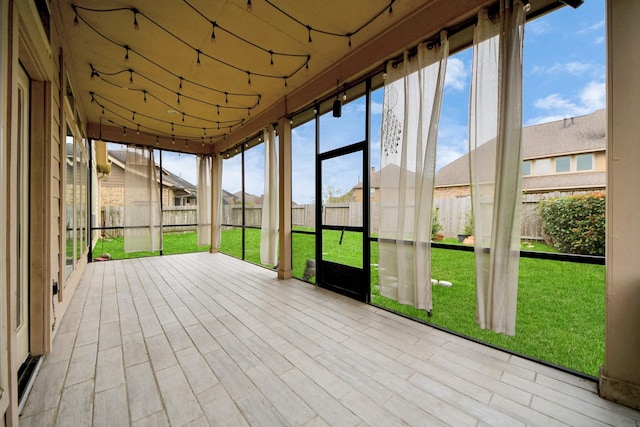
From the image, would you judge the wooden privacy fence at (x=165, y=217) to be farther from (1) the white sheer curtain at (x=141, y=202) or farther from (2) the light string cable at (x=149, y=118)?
(2) the light string cable at (x=149, y=118)

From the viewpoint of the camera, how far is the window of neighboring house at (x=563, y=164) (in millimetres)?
1931

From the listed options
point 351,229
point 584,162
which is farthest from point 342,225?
point 584,162

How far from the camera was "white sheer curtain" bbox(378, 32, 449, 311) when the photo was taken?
2.25m

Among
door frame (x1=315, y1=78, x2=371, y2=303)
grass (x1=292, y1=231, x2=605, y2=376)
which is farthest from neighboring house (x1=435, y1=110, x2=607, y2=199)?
door frame (x1=315, y1=78, x2=371, y2=303)

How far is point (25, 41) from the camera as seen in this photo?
1.65 meters

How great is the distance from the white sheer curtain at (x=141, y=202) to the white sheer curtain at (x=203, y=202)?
906 millimetres

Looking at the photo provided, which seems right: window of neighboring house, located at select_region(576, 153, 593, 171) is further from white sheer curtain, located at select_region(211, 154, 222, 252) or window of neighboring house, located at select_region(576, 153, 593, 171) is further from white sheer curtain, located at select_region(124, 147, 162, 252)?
white sheer curtain, located at select_region(124, 147, 162, 252)

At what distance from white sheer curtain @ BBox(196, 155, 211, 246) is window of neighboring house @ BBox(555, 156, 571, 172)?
642 cm

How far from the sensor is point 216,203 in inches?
250

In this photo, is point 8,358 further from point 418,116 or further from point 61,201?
point 418,116

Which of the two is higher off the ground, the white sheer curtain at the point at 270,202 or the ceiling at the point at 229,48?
the ceiling at the point at 229,48

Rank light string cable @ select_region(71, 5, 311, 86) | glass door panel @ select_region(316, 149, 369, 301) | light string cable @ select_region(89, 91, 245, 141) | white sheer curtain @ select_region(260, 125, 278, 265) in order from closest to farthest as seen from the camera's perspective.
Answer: light string cable @ select_region(71, 5, 311, 86) < glass door panel @ select_region(316, 149, 369, 301) < light string cable @ select_region(89, 91, 245, 141) < white sheer curtain @ select_region(260, 125, 278, 265)

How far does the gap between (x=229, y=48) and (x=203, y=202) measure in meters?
4.36

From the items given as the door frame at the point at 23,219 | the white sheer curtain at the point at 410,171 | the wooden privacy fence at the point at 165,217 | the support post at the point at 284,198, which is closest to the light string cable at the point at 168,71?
the support post at the point at 284,198
